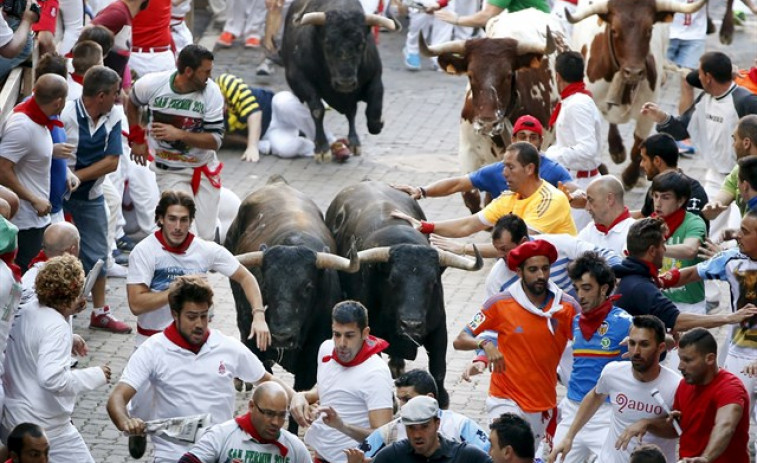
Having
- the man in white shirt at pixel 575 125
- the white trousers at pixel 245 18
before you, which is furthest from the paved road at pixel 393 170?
the man in white shirt at pixel 575 125

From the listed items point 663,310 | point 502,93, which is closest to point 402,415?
point 663,310

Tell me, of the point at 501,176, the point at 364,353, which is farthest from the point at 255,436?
the point at 501,176

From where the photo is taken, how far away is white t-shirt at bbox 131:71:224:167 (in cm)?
1300

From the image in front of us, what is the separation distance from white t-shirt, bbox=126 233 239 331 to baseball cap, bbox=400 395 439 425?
2.79 metres

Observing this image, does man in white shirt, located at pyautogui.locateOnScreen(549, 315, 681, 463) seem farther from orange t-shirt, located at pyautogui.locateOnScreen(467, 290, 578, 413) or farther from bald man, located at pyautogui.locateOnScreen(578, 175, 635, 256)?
bald man, located at pyautogui.locateOnScreen(578, 175, 635, 256)

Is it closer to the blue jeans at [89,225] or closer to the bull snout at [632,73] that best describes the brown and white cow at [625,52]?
the bull snout at [632,73]

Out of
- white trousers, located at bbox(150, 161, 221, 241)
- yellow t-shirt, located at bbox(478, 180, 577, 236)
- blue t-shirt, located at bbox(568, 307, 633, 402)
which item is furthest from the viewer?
white trousers, located at bbox(150, 161, 221, 241)

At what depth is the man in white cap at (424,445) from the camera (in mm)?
8391

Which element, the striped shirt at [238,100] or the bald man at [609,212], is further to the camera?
the striped shirt at [238,100]

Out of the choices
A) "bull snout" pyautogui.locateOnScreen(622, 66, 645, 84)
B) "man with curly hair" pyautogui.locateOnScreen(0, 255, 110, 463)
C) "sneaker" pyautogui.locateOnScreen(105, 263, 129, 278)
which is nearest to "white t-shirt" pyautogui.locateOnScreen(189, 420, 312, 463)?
"man with curly hair" pyautogui.locateOnScreen(0, 255, 110, 463)

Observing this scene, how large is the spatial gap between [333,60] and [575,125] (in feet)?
13.8

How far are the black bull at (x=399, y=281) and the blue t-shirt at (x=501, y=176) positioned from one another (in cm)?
67

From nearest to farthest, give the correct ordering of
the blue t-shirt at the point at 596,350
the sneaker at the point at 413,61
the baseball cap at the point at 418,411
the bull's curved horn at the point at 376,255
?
the baseball cap at the point at 418,411 < the blue t-shirt at the point at 596,350 < the bull's curved horn at the point at 376,255 < the sneaker at the point at 413,61

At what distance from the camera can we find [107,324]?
13.6m
